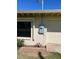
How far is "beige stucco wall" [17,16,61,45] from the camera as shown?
41.9 ft

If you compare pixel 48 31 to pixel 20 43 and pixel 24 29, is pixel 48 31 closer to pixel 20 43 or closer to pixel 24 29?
pixel 24 29

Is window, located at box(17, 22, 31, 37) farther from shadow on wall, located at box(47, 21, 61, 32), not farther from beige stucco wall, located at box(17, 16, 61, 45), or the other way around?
shadow on wall, located at box(47, 21, 61, 32)

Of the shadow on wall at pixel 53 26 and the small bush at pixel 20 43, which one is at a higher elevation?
the shadow on wall at pixel 53 26

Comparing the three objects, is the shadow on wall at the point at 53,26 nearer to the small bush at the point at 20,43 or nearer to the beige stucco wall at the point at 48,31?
the beige stucco wall at the point at 48,31

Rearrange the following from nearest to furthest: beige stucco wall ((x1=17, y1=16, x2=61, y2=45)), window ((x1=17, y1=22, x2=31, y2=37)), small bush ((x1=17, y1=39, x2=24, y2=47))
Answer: small bush ((x1=17, y1=39, x2=24, y2=47)) < beige stucco wall ((x1=17, y1=16, x2=61, y2=45)) < window ((x1=17, y1=22, x2=31, y2=37))

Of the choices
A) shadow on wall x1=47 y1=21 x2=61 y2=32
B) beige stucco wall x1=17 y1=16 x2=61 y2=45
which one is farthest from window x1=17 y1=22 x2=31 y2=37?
shadow on wall x1=47 y1=21 x2=61 y2=32

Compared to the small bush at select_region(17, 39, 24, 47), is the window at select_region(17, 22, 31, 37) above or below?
above

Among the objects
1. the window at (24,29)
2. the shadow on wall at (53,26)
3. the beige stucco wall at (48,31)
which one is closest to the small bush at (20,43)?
the beige stucco wall at (48,31)

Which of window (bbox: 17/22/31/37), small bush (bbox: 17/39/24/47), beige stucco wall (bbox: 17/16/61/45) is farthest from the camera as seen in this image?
window (bbox: 17/22/31/37)

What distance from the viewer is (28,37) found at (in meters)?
13.2

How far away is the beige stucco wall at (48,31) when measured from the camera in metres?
12.8
